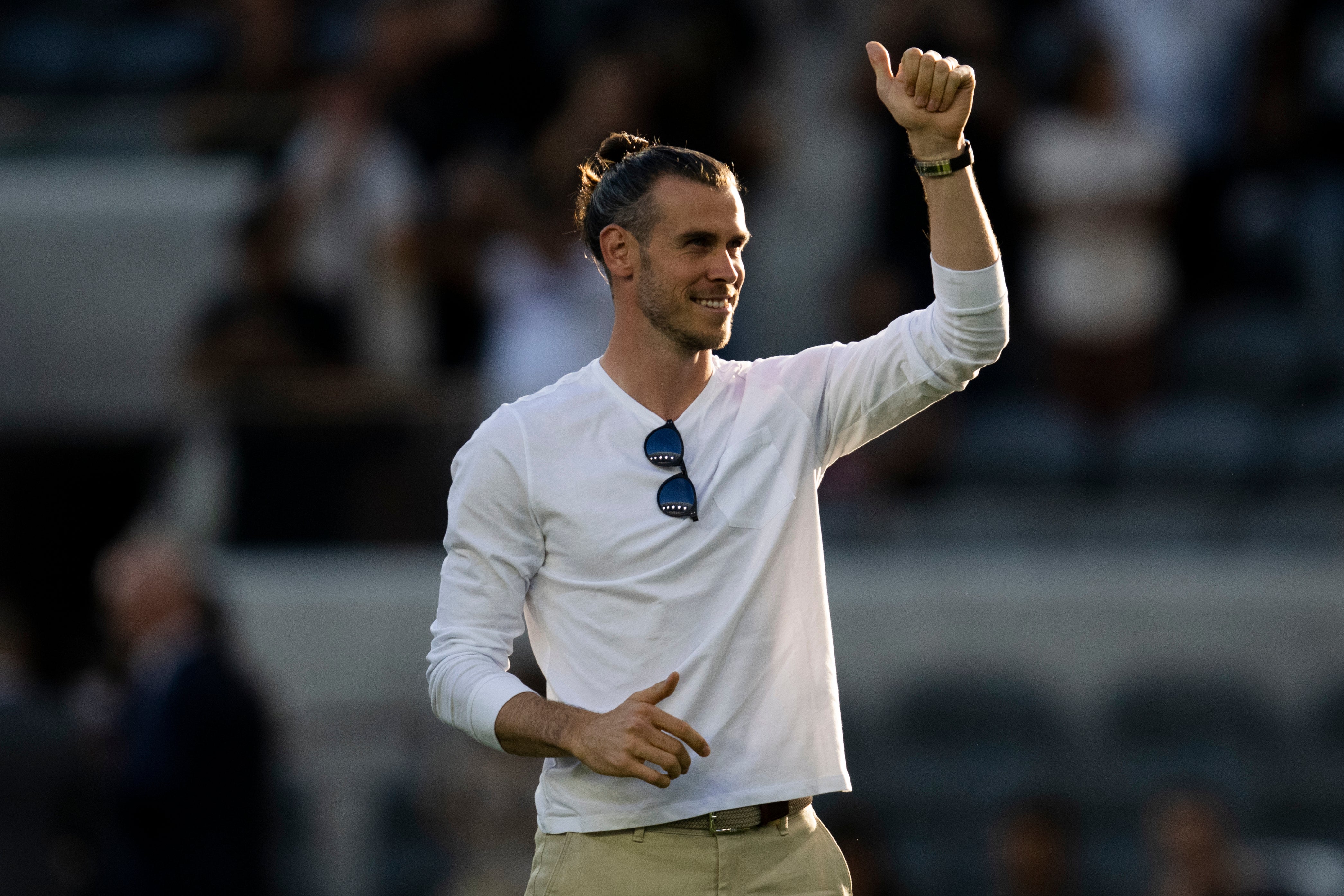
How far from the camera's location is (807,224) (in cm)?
880

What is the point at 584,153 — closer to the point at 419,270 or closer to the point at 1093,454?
the point at 419,270

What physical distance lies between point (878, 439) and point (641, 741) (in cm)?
496

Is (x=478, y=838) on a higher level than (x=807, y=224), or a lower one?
lower

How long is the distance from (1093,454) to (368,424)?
2.87 metres

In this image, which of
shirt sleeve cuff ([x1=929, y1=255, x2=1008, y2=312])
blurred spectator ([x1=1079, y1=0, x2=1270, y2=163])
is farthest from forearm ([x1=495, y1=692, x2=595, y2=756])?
blurred spectator ([x1=1079, y1=0, x2=1270, y2=163])

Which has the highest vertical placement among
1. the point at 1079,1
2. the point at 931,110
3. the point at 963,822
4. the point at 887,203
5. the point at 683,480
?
the point at 1079,1

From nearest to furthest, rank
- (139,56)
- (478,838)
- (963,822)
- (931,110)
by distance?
(931,110) → (478,838) → (963,822) → (139,56)

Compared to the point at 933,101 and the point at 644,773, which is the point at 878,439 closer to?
the point at 933,101

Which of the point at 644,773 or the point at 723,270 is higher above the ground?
the point at 723,270

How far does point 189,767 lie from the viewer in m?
6.12

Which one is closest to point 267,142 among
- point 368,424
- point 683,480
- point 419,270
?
point 419,270

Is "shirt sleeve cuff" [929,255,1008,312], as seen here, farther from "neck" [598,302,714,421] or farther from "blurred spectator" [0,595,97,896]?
"blurred spectator" [0,595,97,896]

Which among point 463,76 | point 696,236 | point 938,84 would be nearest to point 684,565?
point 696,236

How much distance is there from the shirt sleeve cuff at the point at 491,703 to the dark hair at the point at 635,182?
2.47 ft
